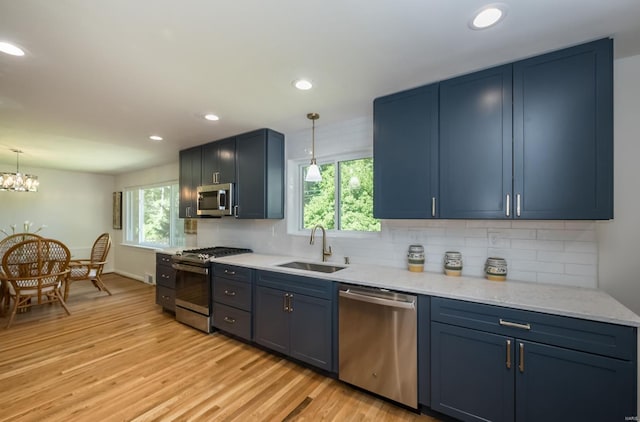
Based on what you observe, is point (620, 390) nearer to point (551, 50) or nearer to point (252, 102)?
point (551, 50)

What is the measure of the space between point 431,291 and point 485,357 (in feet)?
1.54

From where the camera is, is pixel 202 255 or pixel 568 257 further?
pixel 202 255

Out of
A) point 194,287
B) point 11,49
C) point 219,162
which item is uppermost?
point 11,49

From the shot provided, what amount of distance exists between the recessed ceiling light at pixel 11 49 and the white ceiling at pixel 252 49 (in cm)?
6

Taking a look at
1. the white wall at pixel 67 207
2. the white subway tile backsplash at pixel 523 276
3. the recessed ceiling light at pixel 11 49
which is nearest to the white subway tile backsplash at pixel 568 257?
the white subway tile backsplash at pixel 523 276

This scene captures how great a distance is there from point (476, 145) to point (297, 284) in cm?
184

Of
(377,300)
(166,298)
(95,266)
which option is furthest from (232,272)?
(95,266)

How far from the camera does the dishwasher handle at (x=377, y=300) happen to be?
1.90 meters

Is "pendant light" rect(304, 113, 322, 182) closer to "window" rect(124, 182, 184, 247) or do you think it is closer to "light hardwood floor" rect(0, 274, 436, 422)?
"light hardwood floor" rect(0, 274, 436, 422)

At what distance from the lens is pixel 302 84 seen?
Answer: 7.18 ft

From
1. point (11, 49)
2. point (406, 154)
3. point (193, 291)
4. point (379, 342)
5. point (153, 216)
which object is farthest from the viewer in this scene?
point (153, 216)

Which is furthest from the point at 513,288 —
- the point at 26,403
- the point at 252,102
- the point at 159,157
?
the point at 159,157

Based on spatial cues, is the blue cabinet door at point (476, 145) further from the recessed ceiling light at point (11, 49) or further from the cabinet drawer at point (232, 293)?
the recessed ceiling light at point (11, 49)

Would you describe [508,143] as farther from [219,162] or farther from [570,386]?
[219,162]
